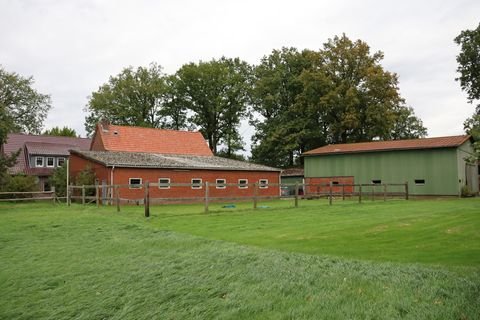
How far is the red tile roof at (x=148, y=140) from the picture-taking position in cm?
3844

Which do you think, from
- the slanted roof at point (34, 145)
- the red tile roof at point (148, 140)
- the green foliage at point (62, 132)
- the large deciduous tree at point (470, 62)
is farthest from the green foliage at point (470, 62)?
the green foliage at point (62, 132)

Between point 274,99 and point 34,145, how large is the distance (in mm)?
27731

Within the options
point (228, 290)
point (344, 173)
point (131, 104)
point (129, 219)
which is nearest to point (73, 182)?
point (129, 219)

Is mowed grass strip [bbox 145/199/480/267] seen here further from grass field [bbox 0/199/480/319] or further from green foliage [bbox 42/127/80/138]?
green foliage [bbox 42/127/80/138]

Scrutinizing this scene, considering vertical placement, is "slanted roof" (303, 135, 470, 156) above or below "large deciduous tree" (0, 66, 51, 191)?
below

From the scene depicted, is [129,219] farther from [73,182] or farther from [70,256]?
[73,182]

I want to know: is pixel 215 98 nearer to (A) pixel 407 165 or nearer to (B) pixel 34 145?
(B) pixel 34 145

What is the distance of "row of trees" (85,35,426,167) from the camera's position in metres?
46.2

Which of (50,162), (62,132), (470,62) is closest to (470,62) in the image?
(470,62)

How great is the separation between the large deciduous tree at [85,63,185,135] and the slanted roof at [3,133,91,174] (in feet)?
16.4

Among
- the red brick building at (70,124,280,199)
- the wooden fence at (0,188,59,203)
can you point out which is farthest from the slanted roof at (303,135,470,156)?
the wooden fence at (0,188,59,203)

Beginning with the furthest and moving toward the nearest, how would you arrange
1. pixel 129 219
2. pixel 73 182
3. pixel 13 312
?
1. pixel 73 182
2. pixel 129 219
3. pixel 13 312

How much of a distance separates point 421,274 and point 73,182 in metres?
30.5

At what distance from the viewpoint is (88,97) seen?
57812 mm
